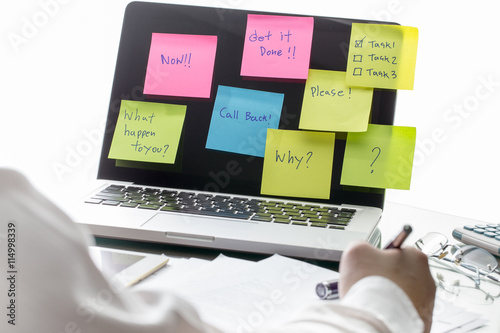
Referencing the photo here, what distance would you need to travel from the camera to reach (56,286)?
0.83ft

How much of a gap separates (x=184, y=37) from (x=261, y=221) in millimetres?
434

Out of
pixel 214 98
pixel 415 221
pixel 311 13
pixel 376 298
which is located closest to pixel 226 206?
pixel 214 98

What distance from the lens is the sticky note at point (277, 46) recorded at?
3.00ft

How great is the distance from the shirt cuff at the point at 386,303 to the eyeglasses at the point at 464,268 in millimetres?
253

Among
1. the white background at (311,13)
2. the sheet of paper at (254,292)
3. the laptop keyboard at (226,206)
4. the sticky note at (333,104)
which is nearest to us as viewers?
the sheet of paper at (254,292)

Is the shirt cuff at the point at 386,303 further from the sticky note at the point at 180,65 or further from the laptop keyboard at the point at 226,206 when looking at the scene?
the sticky note at the point at 180,65

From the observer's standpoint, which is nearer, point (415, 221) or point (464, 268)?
point (464, 268)

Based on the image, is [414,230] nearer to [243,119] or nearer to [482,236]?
[482,236]

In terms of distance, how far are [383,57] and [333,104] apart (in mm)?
123

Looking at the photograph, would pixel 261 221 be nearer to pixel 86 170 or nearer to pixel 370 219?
pixel 370 219

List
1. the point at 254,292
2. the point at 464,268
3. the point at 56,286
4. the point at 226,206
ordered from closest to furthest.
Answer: the point at 56,286, the point at 254,292, the point at 464,268, the point at 226,206

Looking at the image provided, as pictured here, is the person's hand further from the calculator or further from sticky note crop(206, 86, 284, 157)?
sticky note crop(206, 86, 284, 157)

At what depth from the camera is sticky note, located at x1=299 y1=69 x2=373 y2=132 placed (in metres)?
0.86

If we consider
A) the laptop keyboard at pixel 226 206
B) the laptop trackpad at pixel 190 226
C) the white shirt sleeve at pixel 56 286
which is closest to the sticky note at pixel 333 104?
the laptop keyboard at pixel 226 206
